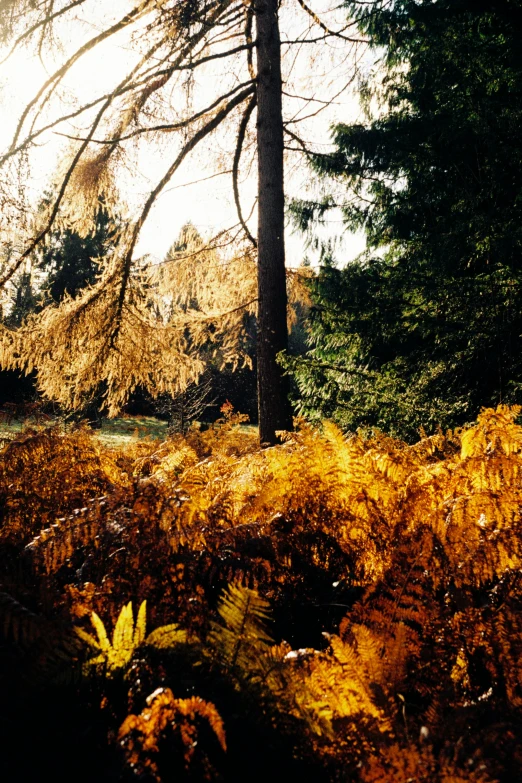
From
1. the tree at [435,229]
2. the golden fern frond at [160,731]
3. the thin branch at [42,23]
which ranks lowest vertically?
the golden fern frond at [160,731]

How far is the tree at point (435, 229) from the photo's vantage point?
16.0ft

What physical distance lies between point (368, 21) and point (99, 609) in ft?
26.5

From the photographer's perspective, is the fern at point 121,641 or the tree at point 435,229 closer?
the fern at point 121,641

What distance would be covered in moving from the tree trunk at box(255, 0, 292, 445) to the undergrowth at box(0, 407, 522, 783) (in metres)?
3.22

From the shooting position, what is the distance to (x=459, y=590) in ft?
5.63

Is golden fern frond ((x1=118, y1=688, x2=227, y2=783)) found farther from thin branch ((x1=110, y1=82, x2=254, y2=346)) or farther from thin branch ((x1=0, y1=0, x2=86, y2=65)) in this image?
thin branch ((x1=0, y1=0, x2=86, y2=65))

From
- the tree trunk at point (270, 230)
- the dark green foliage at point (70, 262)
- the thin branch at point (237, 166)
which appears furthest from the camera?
the dark green foliage at point (70, 262)

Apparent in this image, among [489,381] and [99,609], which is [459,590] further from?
[489,381]

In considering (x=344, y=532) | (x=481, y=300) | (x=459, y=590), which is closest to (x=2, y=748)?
(x=459, y=590)

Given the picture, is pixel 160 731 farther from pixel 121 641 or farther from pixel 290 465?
pixel 290 465

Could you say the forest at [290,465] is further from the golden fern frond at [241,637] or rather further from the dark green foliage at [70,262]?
the dark green foliage at [70,262]

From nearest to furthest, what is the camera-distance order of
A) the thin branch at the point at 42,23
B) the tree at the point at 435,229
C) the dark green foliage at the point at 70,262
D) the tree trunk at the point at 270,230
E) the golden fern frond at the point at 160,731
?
the golden fern frond at the point at 160,731 < the tree at the point at 435,229 < the thin branch at the point at 42,23 < the tree trunk at the point at 270,230 < the dark green foliage at the point at 70,262

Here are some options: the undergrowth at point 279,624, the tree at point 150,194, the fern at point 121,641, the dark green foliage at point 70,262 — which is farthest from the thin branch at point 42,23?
the dark green foliage at point 70,262

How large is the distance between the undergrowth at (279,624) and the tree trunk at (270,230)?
3215mm
